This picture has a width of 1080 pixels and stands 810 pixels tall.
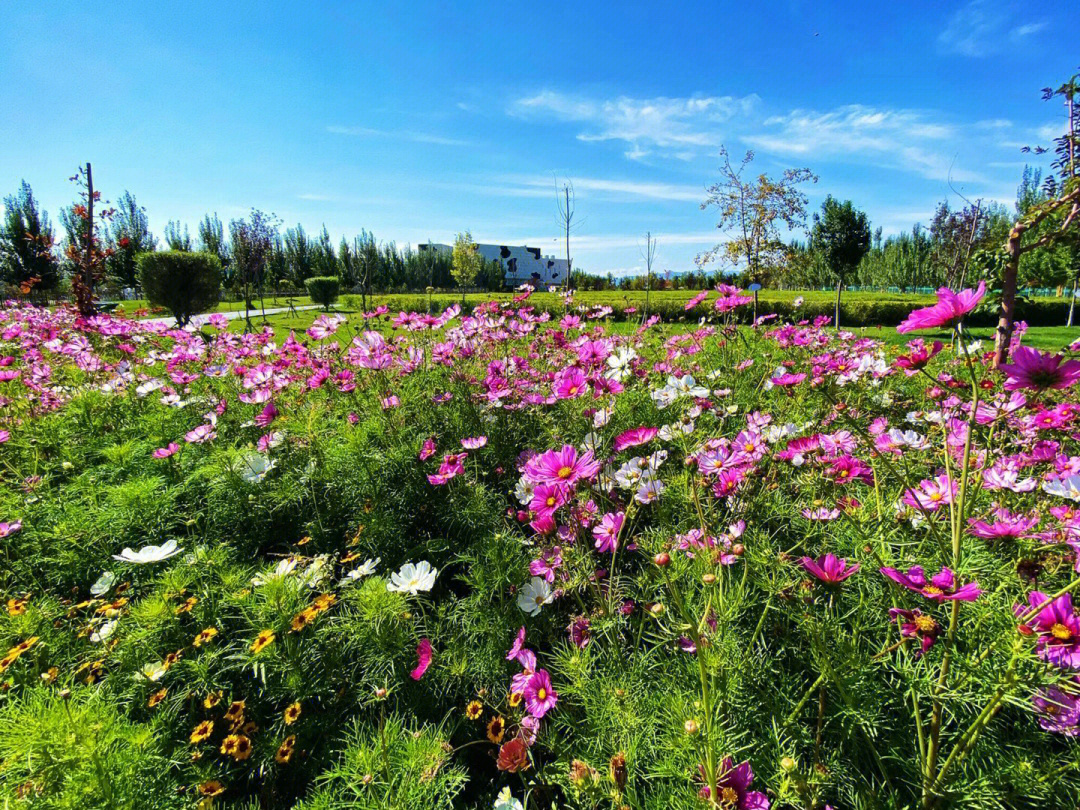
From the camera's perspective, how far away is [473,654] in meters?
1.33

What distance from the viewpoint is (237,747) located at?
106 centimetres

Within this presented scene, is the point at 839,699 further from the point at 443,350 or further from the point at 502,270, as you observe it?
the point at 502,270

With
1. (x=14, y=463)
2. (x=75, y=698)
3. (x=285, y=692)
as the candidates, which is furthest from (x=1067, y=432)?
(x=14, y=463)

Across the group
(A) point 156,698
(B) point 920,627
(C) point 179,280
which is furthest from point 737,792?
(C) point 179,280

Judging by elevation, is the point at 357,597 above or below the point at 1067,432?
below

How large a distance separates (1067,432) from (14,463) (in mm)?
4506

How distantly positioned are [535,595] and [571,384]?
0.67 metres

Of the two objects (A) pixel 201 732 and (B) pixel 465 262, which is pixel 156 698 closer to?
(A) pixel 201 732

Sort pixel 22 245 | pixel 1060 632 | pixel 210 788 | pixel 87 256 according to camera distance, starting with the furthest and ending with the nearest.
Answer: pixel 22 245
pixel 87 256
pixel 210 788
pixel 1060 632

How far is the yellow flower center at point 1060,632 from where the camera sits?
0.63m

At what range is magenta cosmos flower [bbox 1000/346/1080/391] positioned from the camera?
74 cm

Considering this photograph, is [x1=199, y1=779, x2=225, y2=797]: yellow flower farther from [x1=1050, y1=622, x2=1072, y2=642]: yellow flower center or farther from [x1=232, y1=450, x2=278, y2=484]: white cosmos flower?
[x1=1050, y1=622, x2=1072, y2=642]: yellow flower center

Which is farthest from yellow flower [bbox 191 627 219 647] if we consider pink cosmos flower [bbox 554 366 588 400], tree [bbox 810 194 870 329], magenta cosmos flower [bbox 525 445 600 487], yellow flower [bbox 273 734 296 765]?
tree [bbox 810 194 870 329]

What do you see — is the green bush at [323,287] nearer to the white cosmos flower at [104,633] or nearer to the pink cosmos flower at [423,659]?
the white cosmos flower at [104,633]
